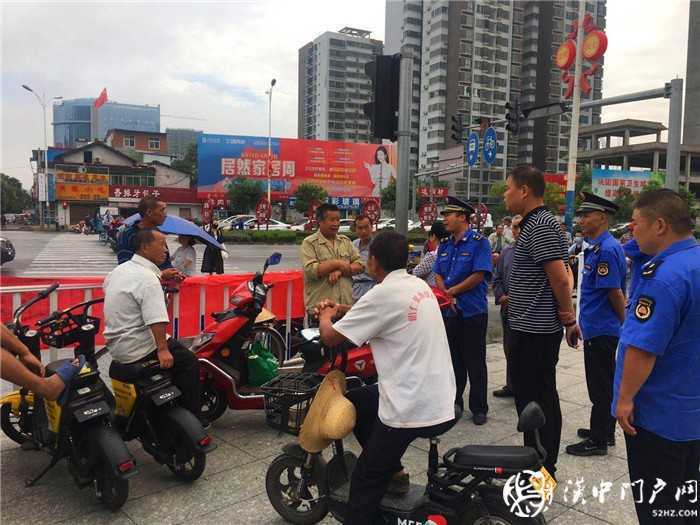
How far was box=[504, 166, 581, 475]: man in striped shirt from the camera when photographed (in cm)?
327

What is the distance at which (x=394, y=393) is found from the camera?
239cm

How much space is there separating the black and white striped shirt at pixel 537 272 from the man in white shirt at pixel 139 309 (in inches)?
87.7

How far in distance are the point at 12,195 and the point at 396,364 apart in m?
79.2

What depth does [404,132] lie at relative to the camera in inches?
212

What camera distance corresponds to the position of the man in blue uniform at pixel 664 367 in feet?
6.96

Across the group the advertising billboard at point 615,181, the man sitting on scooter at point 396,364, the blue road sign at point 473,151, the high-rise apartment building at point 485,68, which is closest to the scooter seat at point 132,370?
the man sitting on scooter at point 396,364

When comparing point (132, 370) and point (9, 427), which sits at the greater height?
point (132, 370)

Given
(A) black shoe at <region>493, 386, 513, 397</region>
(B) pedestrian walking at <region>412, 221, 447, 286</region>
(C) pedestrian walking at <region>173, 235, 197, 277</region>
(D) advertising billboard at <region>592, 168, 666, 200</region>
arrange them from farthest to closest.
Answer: (D) advertising billboard at <region>592, 168, 666, 200</region>, (C) pedestrian walking at <region>173, 235, 197, 277</region>, (B) pedestrian walking at <region>412, 221, 447, 286</region>, (A) black shoe at <region>493, 386, 513, 397</region>

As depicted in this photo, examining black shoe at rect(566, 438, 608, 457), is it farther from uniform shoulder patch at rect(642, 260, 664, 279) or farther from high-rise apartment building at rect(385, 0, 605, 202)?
high-rise apartment building at rect(385, 0, 605, 202)

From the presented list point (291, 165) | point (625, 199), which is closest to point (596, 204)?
point (625, 199)

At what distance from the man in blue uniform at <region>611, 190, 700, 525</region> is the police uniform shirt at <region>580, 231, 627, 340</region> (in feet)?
5.13

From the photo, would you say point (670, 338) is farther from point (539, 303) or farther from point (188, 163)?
point (188, 163)

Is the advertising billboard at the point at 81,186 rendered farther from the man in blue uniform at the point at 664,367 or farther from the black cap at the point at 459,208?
the man in blue uniform at the point at 664,367

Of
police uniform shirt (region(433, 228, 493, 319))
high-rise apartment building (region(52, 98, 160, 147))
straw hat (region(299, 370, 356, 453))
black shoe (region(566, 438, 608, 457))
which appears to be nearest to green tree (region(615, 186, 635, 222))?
police uniform shirt (region(433, 228, 493, 319))
